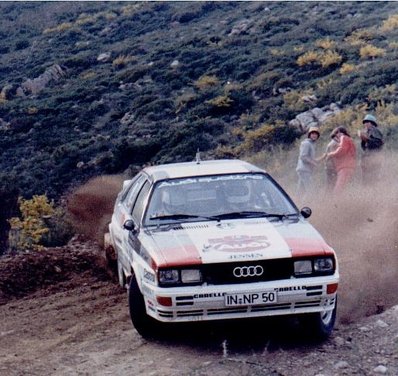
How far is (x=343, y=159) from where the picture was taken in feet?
41.6

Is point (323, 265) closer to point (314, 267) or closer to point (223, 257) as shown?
point (314, 267)

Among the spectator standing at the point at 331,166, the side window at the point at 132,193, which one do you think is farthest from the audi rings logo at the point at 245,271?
the spectator standing at the point at 331,166

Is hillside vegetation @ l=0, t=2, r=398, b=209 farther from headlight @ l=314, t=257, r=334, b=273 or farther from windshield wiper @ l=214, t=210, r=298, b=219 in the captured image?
headlight @ l=314, t=257, r=334, b=273

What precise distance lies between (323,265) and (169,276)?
125 centimetres

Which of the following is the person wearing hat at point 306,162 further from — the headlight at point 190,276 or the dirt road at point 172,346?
the headlight at point 190,276

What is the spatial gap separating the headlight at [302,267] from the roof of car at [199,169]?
1805 millimetres

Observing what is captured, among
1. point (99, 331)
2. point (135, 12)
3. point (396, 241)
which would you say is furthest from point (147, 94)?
point (99, 331)

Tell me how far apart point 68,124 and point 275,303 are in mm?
23821

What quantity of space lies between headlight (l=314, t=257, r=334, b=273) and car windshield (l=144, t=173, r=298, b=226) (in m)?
0.94

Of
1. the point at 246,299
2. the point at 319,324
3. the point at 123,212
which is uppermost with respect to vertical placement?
the point at 246,299

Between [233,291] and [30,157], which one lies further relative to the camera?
[30,157]

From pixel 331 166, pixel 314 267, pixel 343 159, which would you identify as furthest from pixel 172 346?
pixel 331 166

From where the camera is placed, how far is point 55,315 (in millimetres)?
8164

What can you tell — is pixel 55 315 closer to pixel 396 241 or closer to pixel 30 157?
pixel 396 241
